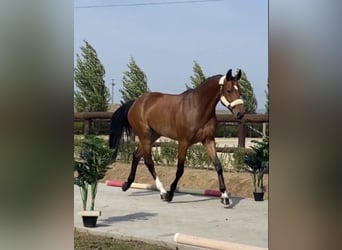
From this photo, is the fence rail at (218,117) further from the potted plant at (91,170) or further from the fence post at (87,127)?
the potted plant at (91,170)

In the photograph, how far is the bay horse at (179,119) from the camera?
2344 mm

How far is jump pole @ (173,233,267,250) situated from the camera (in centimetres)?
205

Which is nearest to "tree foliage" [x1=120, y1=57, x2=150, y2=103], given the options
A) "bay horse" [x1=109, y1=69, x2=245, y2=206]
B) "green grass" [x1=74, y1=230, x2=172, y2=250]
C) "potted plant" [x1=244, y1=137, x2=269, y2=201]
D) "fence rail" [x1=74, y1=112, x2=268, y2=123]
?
"bay horse" [x1=109, y1=69, x2=245, y2=206]

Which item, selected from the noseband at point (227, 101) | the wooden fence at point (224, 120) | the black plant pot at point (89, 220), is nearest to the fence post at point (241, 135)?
the wooden fence at point (224, 120)

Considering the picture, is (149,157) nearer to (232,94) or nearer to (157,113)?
(157,113)

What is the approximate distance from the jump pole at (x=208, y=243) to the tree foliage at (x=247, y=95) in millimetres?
587

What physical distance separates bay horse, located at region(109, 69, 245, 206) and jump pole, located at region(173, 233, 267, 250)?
0.38 metres

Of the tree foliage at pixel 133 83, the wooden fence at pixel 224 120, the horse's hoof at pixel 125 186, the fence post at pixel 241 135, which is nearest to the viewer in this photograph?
the wooden fence at pixel 224 120

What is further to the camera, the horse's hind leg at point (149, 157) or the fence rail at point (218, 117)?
the horse's hind leg at point (149, 157)

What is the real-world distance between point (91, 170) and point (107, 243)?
432mm

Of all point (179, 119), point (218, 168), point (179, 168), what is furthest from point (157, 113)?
point (218, 168)

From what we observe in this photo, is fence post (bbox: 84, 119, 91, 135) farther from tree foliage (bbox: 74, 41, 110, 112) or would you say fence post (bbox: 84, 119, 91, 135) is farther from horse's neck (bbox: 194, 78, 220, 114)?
horse's neck (bbox: 194, 78, 220, 114)
